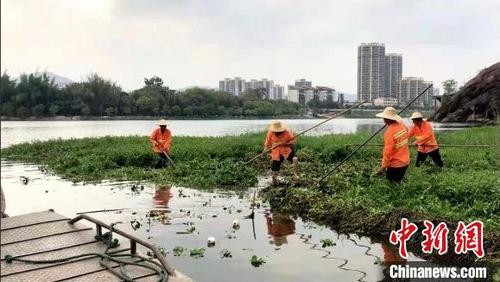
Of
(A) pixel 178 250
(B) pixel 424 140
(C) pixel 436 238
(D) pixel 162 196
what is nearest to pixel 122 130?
(D) pixel 162 196

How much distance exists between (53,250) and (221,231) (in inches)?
145

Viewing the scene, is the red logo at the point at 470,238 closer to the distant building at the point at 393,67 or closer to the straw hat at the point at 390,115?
the straw hat at the point at 390,115

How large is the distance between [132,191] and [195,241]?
5.13 metres

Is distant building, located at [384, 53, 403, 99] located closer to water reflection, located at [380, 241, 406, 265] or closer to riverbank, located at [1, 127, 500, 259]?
riverbank, located at [1, 127, 500, 259]

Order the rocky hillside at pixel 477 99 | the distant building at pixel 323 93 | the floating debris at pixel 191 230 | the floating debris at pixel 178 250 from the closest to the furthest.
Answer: the floating debris at pixel 178 250
the floating debris at pixel 191 230
the rocky hillside at pixel 477 99
the distant building at pixel 323 93

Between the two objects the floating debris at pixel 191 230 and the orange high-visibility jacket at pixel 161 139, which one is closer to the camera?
the floating debris at pixel 191 230

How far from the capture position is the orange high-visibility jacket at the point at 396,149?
8.86m

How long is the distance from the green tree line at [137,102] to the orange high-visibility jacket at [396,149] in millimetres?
58394

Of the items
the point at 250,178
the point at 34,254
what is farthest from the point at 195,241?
the point at 250,178

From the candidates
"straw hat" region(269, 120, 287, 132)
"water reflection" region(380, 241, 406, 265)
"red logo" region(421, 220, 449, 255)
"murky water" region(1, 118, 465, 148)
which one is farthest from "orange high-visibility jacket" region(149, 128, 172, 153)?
"murky water" region(1, 118, 465, 148)

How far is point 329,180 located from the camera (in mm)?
10219

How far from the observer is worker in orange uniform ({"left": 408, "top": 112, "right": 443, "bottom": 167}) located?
12.4 metres

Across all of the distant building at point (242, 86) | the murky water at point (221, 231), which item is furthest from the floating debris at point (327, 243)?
the distant building at point (242, 86)

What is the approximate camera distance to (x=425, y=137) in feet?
40.6
